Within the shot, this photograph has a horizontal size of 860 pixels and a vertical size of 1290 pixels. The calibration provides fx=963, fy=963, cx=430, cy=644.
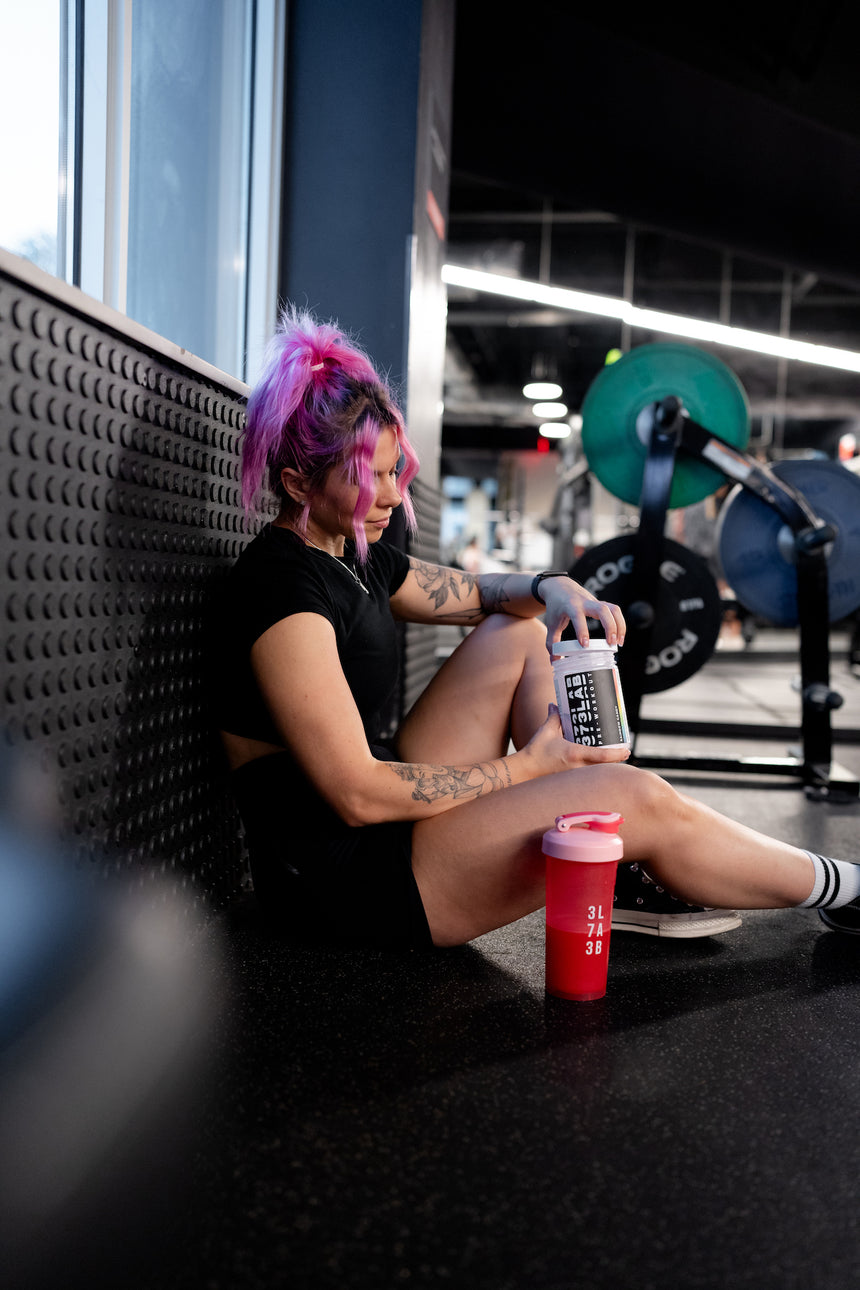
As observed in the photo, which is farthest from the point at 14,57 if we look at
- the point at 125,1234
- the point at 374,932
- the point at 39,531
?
the point at 125,1234

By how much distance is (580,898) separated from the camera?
1.34 m

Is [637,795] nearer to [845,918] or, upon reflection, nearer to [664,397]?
[845,918]

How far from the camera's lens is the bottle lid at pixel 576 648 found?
136cm

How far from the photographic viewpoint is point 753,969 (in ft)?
5.25

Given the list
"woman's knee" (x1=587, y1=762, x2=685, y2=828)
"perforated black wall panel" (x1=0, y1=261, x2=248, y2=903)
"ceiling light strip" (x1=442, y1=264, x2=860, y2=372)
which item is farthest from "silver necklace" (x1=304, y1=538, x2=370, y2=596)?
"ceiling light strip" (x1=442, y1=264, x2=860, y2=372)

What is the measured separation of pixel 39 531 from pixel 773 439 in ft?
43.4

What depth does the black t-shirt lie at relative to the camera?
1.36 m

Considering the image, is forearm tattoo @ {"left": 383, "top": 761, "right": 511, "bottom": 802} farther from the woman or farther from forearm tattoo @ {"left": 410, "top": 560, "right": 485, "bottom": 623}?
forearm tattoo @ {"left": 410, "top": 560, "right": 485, "bottom": 623}

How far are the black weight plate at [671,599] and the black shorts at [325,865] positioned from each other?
1725 millimetres

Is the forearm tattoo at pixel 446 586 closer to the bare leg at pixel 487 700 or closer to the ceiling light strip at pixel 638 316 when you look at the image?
the bare leg at pixel 487 700

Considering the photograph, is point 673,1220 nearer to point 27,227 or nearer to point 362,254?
point 27,227

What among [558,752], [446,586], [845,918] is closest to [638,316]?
[446,586]

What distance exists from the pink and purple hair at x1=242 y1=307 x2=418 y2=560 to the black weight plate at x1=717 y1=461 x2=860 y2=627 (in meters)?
1.98

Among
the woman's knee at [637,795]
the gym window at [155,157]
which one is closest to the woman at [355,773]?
the woman's knee at [637,795]
